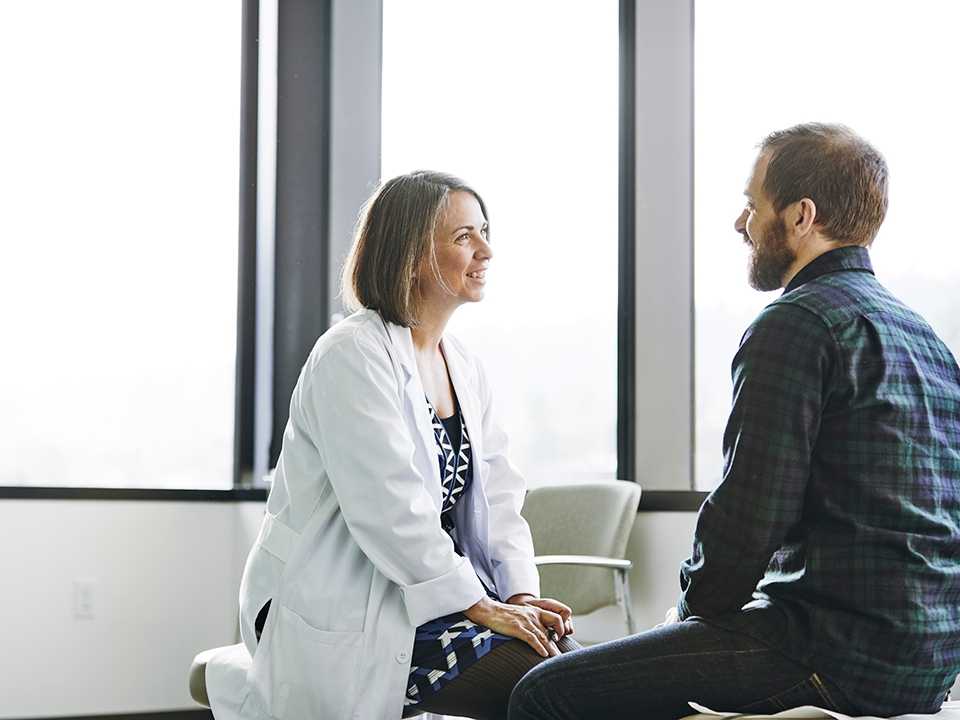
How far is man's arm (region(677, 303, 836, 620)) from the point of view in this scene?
138 centimetres

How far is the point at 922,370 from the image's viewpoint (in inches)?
56.6

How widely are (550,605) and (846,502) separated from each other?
664mm

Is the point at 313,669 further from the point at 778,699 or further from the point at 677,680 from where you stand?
the point at 778,699

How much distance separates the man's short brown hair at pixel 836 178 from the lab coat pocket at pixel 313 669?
875mm

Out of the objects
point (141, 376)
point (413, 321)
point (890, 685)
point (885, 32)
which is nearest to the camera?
point (890, 685)

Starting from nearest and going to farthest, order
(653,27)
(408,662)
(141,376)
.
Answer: (408,662)
(653,27)
(141,376)

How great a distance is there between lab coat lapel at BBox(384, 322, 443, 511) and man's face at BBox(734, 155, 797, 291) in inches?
22.1

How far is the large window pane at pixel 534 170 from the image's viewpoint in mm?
3500

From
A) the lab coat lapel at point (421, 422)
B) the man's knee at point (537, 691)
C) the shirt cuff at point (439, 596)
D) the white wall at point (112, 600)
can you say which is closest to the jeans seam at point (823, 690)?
the man's knee at point (537, 691)

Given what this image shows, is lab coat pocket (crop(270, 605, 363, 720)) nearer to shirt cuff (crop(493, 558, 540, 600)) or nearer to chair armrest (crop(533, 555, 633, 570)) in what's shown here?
shirt cuff (crop(493, 558, 540, 600))

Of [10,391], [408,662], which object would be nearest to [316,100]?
[10,391]

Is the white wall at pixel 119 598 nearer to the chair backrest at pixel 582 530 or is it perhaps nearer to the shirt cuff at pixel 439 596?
the chair backrest at pixel 582 530

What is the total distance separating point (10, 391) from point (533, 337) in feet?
5.19

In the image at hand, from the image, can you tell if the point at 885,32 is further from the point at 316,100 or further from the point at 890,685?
the point at 890,685
